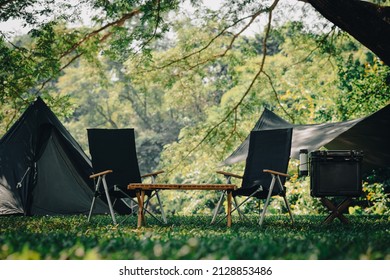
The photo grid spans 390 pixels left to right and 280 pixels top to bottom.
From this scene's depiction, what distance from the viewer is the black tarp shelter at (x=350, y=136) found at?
6473mm

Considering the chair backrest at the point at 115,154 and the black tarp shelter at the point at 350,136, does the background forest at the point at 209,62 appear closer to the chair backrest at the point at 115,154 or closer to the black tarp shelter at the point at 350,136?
the black tarp shelter at the point at 350,136

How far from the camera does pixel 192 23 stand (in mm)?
9914

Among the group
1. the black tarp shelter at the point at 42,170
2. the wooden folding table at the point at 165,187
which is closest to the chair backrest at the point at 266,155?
the wooden folding table at the point at 165,187

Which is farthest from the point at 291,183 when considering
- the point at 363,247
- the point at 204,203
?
the point at 363,247

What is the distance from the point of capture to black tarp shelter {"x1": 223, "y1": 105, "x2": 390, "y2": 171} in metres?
6.47

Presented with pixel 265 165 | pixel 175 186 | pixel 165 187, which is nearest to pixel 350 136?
pixel 265 165

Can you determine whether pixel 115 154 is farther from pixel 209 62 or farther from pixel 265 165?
pixel 209 62

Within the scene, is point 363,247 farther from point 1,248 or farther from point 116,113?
point 116,113

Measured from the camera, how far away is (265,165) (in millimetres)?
6020

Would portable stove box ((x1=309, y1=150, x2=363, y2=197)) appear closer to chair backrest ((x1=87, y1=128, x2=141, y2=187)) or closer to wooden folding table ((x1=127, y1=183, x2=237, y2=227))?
wooden folding table ((x1=127, y1=183, x2=237, y2=227))

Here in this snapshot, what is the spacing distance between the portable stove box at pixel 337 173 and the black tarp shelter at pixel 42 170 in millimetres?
2879

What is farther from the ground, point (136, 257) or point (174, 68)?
point (174, 68)

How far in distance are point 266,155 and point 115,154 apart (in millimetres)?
1543

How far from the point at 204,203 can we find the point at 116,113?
8.74 meters
